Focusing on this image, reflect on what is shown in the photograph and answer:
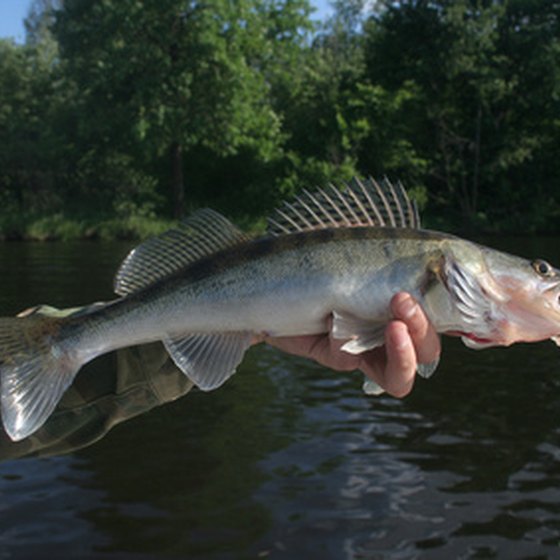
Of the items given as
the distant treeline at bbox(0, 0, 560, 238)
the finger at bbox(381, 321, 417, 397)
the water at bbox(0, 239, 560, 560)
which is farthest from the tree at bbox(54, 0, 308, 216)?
the finger at bbox(381, 321, 417, 397)

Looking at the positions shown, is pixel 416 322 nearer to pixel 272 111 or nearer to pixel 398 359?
pixel 398 359

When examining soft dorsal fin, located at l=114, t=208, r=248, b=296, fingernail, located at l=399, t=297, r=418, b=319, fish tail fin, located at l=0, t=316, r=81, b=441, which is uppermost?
soft dorsal fin, located at l=114, t=208, r=248, b=296

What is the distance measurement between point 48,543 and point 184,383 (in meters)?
1.97

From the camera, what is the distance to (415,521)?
530 centimetres

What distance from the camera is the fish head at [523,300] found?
3.09 m

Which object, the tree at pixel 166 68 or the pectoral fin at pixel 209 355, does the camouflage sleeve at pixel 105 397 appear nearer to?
the pectoral fin at pixel 209 355

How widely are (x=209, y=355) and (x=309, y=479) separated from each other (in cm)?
301

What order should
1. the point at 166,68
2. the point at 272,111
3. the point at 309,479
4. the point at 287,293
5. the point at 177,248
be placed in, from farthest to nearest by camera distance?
the point at 272,111
the point at 166,68
the point at 309,479
the point at 177,248
the point at 287,293

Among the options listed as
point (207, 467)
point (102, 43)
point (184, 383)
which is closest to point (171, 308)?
point (184, 383)

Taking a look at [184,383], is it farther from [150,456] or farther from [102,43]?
[102,43]

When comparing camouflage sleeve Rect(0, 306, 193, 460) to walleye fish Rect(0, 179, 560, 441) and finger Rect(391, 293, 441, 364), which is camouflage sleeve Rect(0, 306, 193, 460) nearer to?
walleye fish Rect(0, 179, 560, 441)

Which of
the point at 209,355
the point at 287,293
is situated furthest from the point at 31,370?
the point at 287,293

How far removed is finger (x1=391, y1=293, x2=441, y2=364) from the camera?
300 centimetres

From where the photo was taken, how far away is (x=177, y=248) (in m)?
3.35
